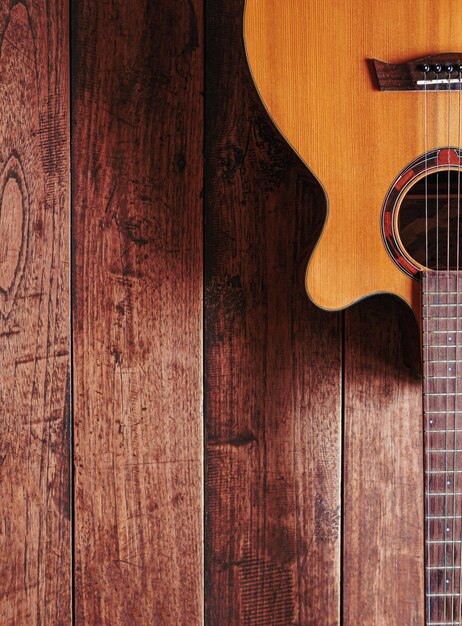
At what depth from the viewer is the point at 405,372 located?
0.89 metres

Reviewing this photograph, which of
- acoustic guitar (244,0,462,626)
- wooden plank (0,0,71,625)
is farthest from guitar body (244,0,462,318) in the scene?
wooden plank (0,0,71,625)

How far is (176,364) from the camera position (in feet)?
2.93

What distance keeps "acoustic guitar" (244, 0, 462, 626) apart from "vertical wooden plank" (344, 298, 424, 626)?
0.14m

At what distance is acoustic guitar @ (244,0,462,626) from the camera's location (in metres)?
0.73

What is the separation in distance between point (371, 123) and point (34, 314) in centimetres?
48

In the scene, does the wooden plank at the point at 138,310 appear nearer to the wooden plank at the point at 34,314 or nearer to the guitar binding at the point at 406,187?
the wooden plank at the point at 34,314

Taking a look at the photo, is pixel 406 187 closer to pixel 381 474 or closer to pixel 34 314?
pixel 381 474

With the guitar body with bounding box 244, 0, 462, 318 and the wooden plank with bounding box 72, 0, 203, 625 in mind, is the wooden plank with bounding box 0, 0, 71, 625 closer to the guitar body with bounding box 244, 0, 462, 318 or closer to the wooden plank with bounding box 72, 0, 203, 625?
the wooden plank with bounding box 72, 0, 203, 625

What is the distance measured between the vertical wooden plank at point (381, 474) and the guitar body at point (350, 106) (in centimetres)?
17

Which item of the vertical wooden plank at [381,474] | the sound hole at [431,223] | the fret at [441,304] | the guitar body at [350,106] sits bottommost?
the vertical wooden plank at [381,474]

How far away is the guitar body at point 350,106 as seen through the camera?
73cm

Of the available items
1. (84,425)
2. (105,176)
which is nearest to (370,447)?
(84,425)

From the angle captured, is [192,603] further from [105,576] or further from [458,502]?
[458,502]

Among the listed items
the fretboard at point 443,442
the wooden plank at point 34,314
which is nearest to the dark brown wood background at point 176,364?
the wooden plank at point 34,314
